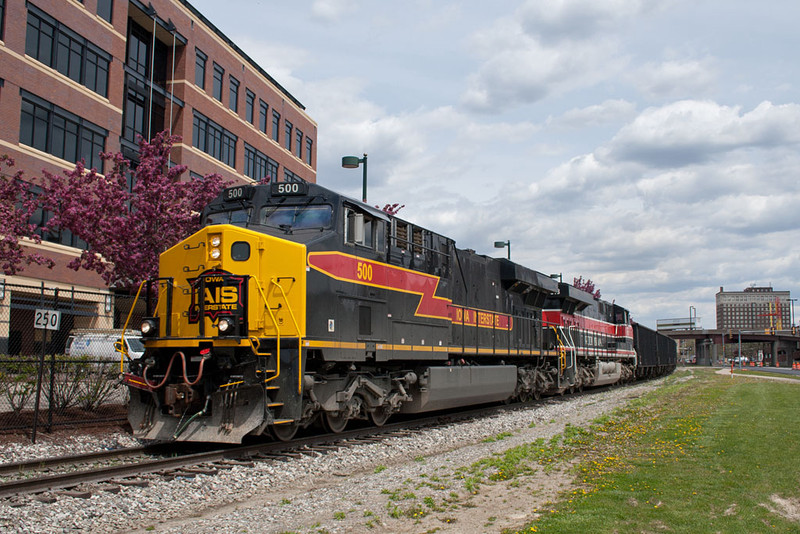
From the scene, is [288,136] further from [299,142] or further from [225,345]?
[225,345]

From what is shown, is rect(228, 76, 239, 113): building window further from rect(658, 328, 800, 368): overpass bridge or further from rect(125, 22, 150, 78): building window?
rect(658, 328, 800, 368): overpass bridge

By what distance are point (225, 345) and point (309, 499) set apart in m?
2.95

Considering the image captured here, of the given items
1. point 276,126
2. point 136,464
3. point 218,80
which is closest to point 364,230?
point 136,464

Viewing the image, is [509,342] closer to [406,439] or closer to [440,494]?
[406,439]

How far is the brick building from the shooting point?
1052 inches

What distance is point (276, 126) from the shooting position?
46.2 metres

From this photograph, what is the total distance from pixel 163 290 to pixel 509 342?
10511 mm

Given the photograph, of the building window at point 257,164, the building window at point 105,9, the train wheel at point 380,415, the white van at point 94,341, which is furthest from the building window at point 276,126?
the train wheel at point 380,415

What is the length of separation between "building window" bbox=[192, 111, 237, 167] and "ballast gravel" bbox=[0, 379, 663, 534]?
29038 millimetres

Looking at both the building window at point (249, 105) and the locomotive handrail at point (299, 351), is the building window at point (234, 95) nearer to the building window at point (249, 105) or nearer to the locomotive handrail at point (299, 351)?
the building window at point (249, 105)

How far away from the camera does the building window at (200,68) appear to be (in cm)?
3728

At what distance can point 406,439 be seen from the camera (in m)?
11.8

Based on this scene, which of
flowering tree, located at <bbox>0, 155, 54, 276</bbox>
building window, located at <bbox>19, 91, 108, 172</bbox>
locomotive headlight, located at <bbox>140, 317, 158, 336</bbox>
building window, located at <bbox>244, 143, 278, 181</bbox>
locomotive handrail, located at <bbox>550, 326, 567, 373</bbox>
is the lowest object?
locomotive handrail, located at <bbox>550, 326, 567, 373</bbox>

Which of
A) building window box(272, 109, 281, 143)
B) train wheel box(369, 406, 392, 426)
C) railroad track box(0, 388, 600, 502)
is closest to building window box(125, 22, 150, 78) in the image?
building window box(272, 109, 281, 143)
